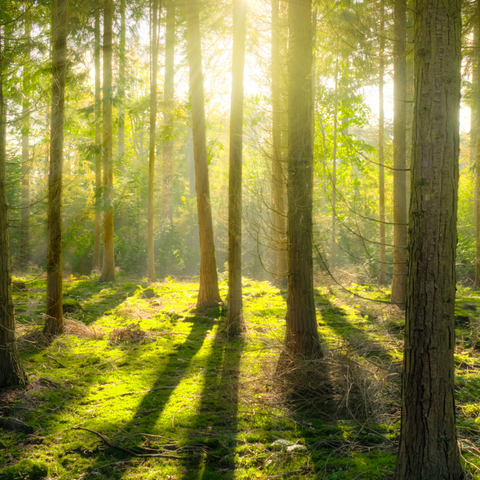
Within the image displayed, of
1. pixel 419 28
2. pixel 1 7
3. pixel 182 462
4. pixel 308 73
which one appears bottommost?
pixel 182 462

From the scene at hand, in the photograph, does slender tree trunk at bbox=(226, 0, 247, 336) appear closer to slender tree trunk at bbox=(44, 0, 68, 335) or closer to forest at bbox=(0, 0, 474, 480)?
forest at bbox=(0, 0, 474, 480)

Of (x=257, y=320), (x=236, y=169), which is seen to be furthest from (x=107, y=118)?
(x=257, y=320)

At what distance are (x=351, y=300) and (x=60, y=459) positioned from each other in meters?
8.83

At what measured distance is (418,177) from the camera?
282cm

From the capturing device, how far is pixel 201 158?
30.0ft

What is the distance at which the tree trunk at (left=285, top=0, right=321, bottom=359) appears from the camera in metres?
5.55

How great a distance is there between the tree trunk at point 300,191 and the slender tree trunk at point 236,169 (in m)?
1.86

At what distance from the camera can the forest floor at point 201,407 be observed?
11.1 feet

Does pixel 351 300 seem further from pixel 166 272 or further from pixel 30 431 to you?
pixel 166 272

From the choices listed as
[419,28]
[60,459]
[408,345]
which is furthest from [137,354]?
[419,28]

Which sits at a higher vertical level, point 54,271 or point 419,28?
point 419,28

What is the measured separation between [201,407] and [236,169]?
14.7 ft

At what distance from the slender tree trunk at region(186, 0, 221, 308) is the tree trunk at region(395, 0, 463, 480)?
22.3ft

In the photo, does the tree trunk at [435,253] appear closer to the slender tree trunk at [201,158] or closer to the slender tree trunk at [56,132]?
the slender tree trunk at [56,132]
